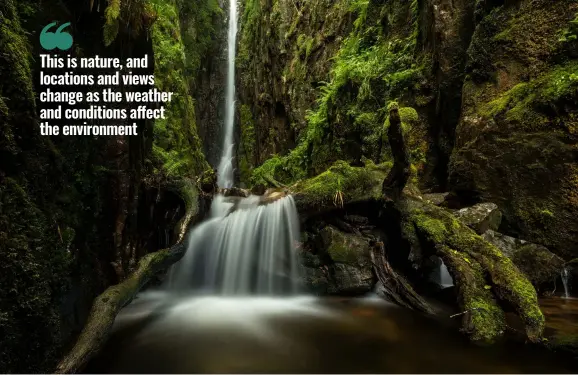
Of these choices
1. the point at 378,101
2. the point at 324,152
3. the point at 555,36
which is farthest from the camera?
the point at 324,152

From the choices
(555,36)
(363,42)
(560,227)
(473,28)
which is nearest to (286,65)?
(363,42)

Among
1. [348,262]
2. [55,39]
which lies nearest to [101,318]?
[55,39]

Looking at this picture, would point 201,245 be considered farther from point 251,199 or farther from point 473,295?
point 473,295

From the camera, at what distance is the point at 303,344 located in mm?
4234

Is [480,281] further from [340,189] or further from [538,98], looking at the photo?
[538,98]

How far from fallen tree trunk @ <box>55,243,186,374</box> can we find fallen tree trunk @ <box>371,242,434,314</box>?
3.58 metres

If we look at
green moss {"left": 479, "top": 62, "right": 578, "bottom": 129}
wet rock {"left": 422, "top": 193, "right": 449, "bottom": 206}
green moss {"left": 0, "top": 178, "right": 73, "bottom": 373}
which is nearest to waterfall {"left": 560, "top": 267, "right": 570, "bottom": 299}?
wet rock {"left": 422, "top": 193, "right": 449, "bottom": 206}

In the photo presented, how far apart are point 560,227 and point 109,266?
7231 mm

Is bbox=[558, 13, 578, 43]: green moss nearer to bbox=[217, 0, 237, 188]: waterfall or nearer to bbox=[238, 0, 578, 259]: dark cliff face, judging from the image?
bbox=[238, 0, 578, 259]: dark cliff face

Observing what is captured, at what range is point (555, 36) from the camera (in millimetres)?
6465

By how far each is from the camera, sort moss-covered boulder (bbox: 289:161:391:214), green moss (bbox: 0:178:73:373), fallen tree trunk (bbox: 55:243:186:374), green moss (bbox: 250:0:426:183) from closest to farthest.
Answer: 1. green moss (bbox: 0:178:73:373)
2. fallen tree trunk (bbox: 55:243:186:374)
3. moss-covered boulder (bbox: 289:161:391:214)
4. green moss (bbox: 250:0:426:183)

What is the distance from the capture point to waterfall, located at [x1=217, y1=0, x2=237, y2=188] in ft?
76.1

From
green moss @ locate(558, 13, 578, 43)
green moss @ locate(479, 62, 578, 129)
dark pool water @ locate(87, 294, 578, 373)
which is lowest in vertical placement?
dark pool water @ locate(87, 294, 578, 373)

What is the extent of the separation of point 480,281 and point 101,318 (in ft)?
14.8
